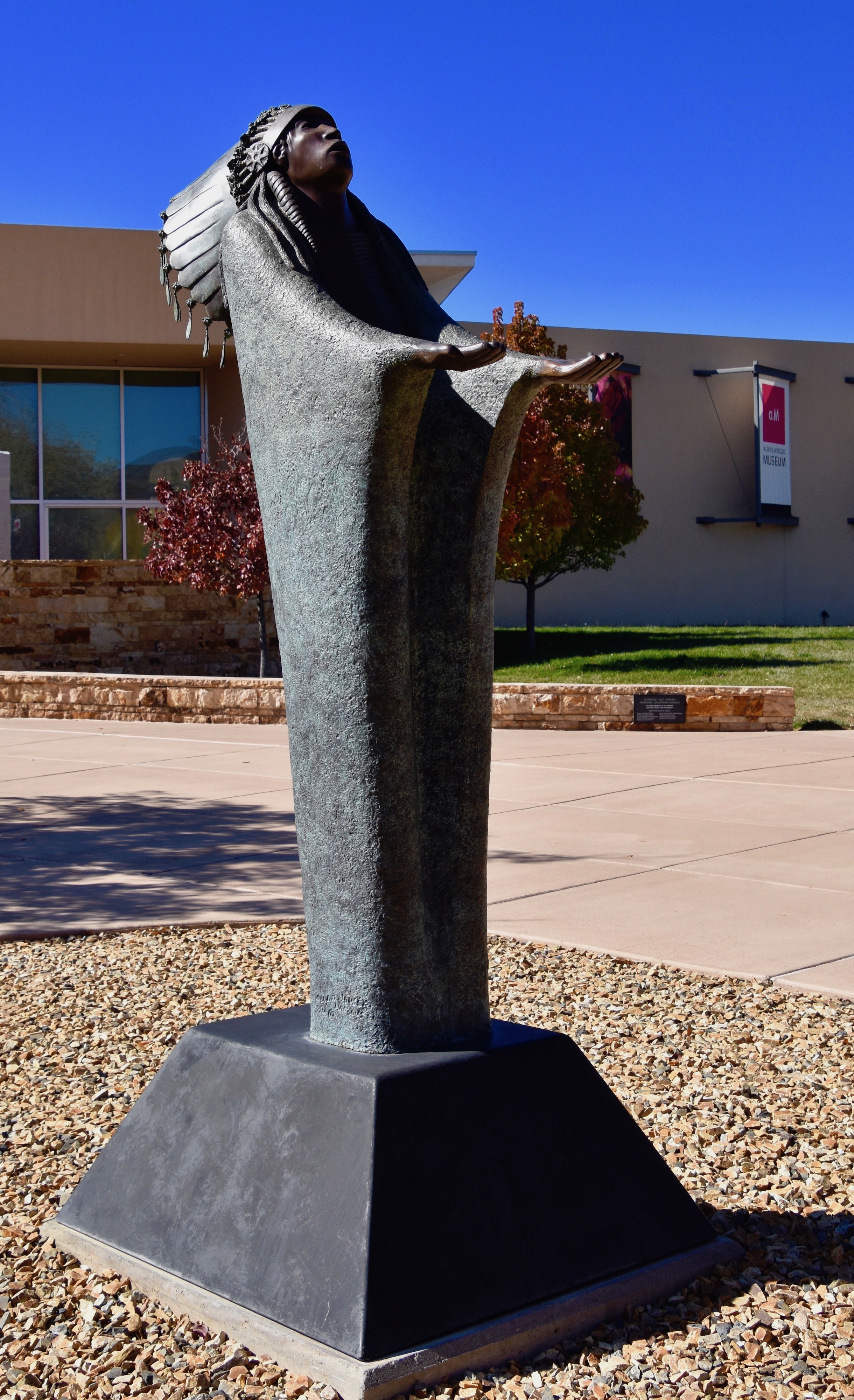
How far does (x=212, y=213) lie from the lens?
121 inches

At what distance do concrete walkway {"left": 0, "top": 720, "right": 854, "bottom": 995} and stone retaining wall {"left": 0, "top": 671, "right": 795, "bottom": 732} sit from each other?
36.8 inches

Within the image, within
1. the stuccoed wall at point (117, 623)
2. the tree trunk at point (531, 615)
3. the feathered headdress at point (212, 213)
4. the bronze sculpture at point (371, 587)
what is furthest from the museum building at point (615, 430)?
the bronze sculpture at point (371, 587)

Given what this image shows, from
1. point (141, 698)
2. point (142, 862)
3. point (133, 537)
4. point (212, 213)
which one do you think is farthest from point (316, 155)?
point (133, 537)

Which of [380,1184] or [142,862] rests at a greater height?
[380,1184]

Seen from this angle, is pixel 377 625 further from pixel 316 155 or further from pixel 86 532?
pixel 86 532

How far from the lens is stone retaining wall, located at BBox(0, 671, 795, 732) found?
538 inches

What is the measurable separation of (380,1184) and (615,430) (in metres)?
27.9

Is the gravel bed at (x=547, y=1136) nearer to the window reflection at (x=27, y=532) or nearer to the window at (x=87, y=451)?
the window at (x=87, y=451)

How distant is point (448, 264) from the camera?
20.8m

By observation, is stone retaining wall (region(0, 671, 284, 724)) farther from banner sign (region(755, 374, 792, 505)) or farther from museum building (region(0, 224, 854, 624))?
banner sign (region(755, 374, 792, 505))

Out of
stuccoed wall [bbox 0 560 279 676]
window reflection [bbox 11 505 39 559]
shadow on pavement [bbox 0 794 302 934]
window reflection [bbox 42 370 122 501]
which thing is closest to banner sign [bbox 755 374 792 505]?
window reflection [bbox 42 370 122 501]

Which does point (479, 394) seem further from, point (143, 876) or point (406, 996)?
point (143, 876)

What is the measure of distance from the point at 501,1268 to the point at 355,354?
176cm

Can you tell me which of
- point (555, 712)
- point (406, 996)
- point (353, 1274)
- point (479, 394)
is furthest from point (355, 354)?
point (555, 712)
